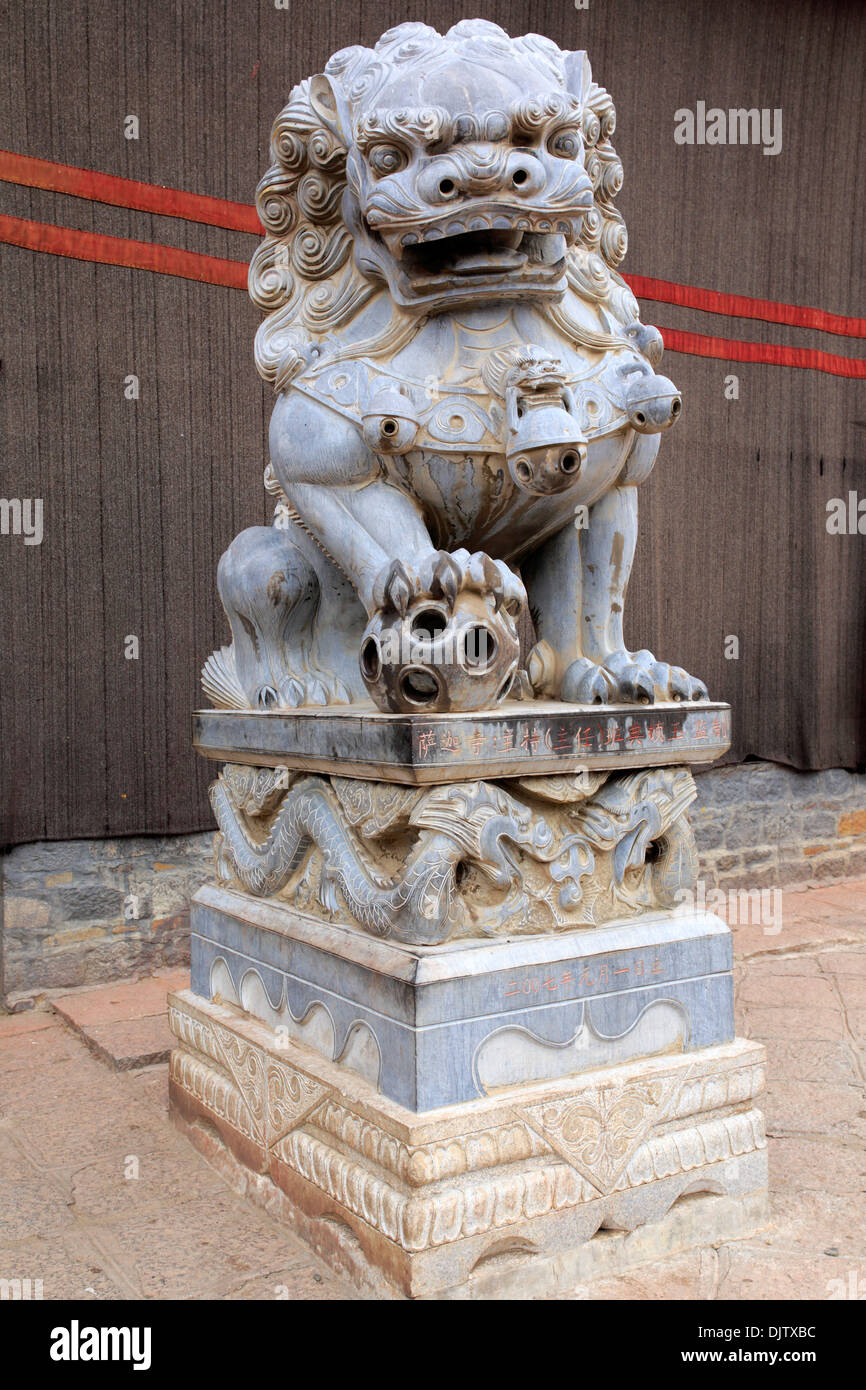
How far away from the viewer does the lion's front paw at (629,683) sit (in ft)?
7.08

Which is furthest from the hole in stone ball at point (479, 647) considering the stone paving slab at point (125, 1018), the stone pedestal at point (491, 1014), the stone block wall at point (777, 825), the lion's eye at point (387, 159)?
the stone block wall at point (777, 825)

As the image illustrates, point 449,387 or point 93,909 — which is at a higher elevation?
point 449,387

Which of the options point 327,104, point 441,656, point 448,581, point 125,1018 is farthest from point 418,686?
point 125,1018

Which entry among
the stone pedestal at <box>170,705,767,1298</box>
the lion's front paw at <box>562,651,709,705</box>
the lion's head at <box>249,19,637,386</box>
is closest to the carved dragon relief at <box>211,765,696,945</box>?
the stone pedestal at <box>170,705,767,1298</box>

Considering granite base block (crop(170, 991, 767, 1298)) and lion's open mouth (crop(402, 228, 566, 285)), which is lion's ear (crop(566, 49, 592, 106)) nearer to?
lion's open mouth (crop(402, 228, 566, 285))

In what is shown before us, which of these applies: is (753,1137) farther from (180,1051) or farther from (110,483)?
(110,483)

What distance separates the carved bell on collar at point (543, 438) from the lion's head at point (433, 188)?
0.69ft

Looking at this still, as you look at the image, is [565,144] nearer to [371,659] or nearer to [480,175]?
[480,175]

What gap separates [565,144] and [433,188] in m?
0.28

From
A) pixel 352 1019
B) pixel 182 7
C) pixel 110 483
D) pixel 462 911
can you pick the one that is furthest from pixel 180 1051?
pixel 182 7

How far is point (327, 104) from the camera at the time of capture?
88.7 inches

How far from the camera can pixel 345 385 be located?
214 centimetres

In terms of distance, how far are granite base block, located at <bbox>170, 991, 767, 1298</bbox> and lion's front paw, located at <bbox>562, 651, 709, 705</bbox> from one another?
66 centimetres

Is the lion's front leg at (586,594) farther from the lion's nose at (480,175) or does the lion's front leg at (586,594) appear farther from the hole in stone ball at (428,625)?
the lion's nose at (480,175)
